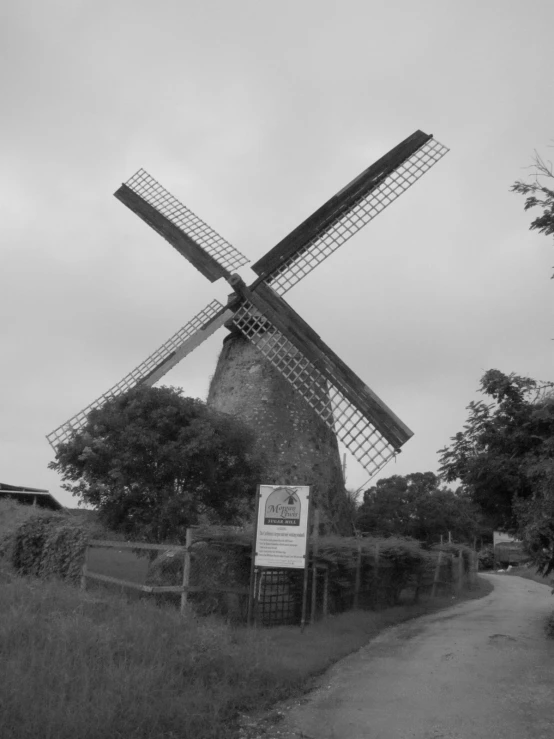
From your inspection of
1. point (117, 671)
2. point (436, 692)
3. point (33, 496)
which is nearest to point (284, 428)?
point (436, 692)

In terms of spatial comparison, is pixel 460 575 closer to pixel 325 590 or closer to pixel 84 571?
pixel 325 590

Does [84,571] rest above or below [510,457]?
below

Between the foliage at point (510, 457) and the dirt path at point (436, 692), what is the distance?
2.01 meters

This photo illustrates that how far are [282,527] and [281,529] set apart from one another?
35mm

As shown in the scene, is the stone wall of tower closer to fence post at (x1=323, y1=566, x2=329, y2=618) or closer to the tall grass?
fence post at (x1=323, y1=566, x2=329, y2=618)

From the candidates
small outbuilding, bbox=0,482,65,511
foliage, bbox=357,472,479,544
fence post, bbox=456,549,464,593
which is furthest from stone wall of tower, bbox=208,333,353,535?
foliage, bbox=357,472,479,544

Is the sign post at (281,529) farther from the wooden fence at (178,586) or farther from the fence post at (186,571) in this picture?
the fence post at (186,571)

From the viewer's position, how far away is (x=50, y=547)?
1355 cm

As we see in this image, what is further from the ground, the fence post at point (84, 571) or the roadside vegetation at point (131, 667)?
the fence post at point (84, 571)

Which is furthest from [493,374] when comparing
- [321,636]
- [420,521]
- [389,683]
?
[420,521]

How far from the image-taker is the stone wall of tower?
17.5 meters

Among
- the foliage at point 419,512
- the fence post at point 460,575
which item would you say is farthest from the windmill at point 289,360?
the foliage at point 419,512

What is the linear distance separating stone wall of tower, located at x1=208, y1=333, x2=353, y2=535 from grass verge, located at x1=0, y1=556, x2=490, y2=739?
7527 mm

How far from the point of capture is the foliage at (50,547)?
12.7 metres
